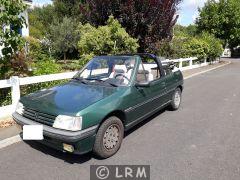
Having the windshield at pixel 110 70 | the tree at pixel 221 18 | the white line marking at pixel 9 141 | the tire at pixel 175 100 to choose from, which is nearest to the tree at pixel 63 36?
the tire at pixel 175 100

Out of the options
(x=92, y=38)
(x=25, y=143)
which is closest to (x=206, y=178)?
(x=25, y=143)

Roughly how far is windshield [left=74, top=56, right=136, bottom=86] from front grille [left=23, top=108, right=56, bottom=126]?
4.28 ft

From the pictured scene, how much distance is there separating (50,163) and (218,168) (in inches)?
96.9

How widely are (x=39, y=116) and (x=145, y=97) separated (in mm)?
1985

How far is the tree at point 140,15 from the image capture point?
13.2 meters

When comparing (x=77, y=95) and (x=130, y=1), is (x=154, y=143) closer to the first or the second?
(x=77, y=95)

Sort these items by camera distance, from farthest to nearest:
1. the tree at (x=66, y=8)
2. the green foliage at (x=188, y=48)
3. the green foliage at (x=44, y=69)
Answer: the tree at (x=66, y=8) < the green foliage at (x=188, y=48) < the green foliage at (x=44, y=69)

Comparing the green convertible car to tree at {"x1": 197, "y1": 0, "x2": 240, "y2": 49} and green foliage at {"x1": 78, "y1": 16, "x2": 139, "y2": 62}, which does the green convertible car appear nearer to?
green foliage at {"x1": 78, "y1": 16, "x2": 139, "y2": 62}

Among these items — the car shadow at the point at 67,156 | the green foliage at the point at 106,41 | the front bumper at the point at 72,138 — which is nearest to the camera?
the front bumper at the point at 72,138

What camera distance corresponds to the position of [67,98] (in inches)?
163

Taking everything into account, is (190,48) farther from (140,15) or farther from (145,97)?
(145,97)

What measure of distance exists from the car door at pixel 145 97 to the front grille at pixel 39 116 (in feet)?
4.38

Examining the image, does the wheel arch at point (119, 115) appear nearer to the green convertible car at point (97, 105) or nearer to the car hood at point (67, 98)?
the green convertible car at point (97, 105)

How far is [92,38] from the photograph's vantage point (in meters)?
11.8
